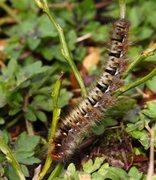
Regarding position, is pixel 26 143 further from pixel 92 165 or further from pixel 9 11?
pixel 9 11

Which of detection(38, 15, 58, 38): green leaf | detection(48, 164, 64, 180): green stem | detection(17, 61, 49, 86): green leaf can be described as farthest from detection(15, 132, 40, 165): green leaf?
detection(38, 15, 58, 38): green leaf

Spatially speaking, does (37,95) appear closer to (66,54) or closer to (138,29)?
(66,54)

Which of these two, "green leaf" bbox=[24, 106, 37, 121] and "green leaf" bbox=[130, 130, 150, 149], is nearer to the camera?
"green leaf" bbox=[130, 130, 150, 149]

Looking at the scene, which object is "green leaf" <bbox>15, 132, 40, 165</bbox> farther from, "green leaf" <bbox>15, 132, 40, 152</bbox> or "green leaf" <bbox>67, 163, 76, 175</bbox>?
"green leaf" <bbox>67, 163, 76, 175</bbox>

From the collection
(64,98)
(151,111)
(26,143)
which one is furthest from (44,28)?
(151,111)

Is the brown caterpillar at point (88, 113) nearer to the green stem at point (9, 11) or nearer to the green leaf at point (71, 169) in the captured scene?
the green leaf at point (71, 169)

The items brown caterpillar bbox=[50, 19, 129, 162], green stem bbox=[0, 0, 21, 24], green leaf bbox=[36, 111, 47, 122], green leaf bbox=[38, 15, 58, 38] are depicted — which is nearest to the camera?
brown caterpillar bbox=[50, 19, 129, 162]

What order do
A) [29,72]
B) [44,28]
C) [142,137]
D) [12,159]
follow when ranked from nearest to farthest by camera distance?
[12,159] → [142,137] → [29,72] → [44,28]

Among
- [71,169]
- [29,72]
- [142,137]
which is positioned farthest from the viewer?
[29,72]
